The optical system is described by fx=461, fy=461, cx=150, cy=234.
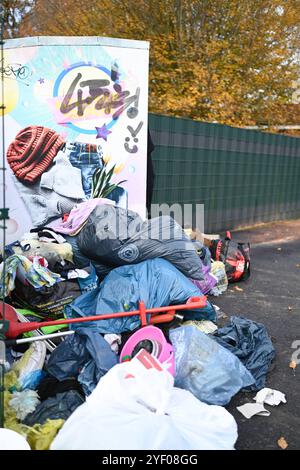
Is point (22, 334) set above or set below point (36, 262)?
below

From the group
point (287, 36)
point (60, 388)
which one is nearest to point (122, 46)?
point (60, 388)

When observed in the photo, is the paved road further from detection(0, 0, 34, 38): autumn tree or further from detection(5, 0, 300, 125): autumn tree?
detection(0, 0, 34, 38): autumn tree

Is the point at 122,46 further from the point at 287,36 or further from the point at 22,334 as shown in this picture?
the point at 287,36

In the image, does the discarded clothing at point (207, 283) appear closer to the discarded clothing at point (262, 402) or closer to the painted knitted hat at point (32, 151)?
the discarded clothing at point (262, 402)

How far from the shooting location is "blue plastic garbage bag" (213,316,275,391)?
3.07 metres

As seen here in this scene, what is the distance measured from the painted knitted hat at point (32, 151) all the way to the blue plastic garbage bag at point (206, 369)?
2697mm

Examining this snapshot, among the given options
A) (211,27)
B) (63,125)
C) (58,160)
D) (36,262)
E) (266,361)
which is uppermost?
(211,27)

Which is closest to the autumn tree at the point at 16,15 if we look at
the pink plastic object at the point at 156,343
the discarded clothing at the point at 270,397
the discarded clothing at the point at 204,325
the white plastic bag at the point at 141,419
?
the discarded clothing at the point at 204,325

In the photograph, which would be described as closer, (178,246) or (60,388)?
(60,388)

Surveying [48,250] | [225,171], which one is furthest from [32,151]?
[225,171]

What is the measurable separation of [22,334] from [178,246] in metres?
1.44

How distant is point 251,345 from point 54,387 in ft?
4.73

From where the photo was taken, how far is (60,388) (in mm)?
2594
